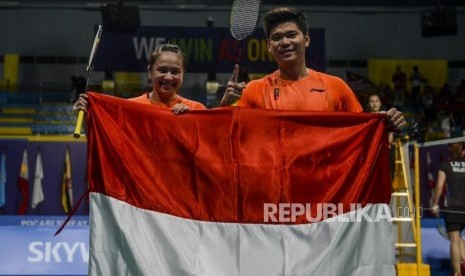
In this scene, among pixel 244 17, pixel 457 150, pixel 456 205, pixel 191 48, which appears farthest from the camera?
pixel 191 48

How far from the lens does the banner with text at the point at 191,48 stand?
15.1m

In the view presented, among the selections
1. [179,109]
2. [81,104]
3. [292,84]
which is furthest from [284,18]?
[81,104]

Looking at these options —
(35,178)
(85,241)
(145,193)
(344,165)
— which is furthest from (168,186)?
(35,178)

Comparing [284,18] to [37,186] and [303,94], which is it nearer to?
[303,94]

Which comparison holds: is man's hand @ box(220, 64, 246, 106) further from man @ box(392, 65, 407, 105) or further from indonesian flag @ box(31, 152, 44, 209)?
man @ box(392, 65, 407, 105)

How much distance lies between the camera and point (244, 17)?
12.2ft

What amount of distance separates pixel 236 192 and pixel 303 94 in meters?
0.63

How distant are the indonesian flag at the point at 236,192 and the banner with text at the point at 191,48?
1166 centimetres

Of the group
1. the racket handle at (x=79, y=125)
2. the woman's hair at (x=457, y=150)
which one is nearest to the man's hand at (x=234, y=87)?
the racket handle at (x=79, y=125)

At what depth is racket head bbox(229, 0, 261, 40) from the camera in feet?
12.0

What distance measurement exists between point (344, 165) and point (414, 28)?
17.7 meters

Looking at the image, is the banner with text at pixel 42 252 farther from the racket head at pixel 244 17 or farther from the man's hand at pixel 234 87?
the man's hand at pixel 234 87

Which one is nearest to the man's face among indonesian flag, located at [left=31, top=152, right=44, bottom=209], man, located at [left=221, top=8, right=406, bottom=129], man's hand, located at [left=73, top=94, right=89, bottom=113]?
man, located at [left=221, top=8, right=406, bottom=129]

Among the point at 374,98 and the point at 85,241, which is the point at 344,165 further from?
the point at 85,241
